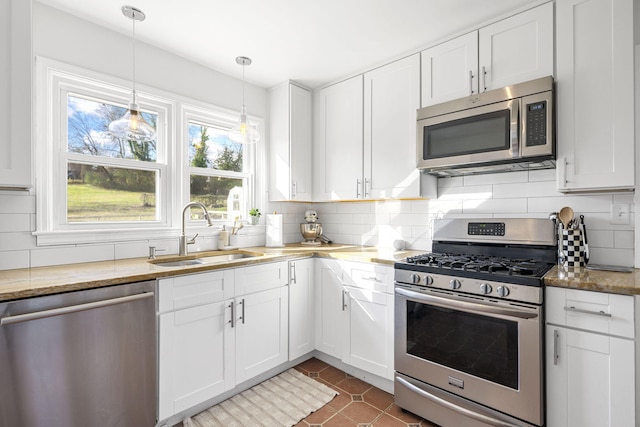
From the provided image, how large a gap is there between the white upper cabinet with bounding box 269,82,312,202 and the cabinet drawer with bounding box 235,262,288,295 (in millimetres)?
828

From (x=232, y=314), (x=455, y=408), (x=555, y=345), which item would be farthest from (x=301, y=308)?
(x=555, y=345)

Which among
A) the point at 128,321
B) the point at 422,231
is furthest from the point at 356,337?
the point at 128,321

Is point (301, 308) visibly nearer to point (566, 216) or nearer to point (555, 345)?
point (555, 345)

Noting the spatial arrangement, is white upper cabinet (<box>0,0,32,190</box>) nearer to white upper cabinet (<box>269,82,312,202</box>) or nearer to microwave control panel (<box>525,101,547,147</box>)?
white upper cabinet (<box>269,82,312,202</box>)

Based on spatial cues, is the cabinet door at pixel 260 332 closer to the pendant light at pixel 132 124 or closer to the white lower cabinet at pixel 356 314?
the white lower cabinet at pixel 356 314

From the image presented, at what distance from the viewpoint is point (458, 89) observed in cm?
220

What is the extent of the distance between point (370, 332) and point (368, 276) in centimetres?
41

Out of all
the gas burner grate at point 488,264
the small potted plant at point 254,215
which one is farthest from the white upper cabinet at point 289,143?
the gas burner grate at point 488,264

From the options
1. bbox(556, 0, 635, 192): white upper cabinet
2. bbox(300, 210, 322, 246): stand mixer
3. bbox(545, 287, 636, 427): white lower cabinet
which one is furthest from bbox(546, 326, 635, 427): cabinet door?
bbox(300, 210, 322, 246): stand mixer

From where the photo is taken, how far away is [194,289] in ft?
6.37

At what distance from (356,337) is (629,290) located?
159cm

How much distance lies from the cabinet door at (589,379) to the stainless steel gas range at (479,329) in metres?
0.07

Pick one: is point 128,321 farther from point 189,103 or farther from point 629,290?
point 629,290

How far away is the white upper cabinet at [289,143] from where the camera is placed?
119 inches
